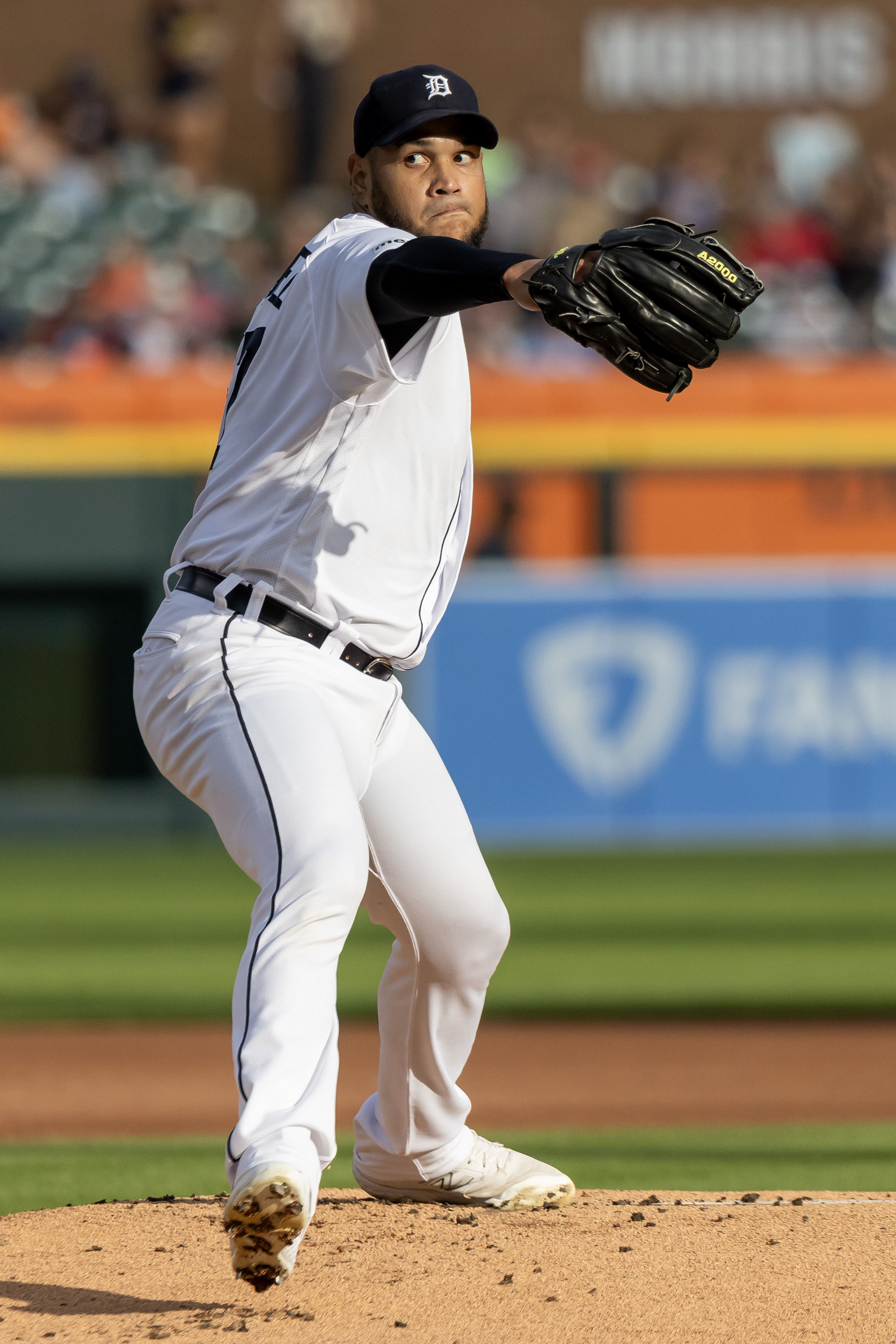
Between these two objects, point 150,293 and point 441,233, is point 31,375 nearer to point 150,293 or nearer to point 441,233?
point 150,293

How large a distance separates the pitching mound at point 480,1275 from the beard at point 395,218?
1.70 m

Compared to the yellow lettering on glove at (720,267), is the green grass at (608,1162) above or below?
below

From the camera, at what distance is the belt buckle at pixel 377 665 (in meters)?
3.01

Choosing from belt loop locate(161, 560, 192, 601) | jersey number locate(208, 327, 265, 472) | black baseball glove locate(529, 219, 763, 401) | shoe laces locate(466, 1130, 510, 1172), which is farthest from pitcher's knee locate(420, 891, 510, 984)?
black baseball glove locate(529, 219, 763, 401)

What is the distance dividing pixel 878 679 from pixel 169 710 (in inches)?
369

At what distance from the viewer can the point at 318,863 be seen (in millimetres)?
2756

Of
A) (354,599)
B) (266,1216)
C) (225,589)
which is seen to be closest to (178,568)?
(225,589)

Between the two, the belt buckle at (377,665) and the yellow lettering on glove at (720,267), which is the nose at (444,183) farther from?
the belt buckle at (377,665)

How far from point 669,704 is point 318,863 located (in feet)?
30.1

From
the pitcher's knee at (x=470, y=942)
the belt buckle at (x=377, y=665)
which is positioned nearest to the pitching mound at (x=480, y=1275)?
the pitcher's knee at (x=470, y=942)

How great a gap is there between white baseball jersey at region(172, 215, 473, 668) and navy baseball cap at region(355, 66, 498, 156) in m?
0.17

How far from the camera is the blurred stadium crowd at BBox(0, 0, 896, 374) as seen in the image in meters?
12.6

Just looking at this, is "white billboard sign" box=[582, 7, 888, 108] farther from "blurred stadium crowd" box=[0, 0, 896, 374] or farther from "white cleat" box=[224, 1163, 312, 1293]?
"white cleat" box=[224, 1163, 312, 1293]

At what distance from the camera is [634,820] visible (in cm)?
1180
